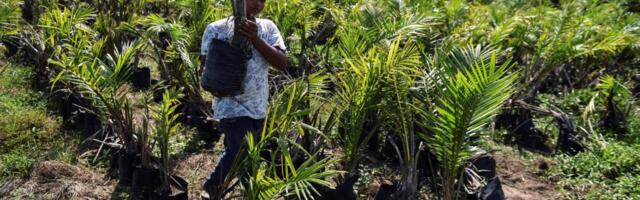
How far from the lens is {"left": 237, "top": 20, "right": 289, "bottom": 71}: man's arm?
2.48 metres

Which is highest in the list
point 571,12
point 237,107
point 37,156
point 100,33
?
point 571,12

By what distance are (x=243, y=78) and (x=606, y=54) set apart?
4.20 meters

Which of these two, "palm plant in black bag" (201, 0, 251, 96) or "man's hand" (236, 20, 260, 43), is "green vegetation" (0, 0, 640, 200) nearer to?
"palm plant in black bag" (201, 0, 251, 96)

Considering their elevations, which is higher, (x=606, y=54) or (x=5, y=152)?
(x=606, y=54)

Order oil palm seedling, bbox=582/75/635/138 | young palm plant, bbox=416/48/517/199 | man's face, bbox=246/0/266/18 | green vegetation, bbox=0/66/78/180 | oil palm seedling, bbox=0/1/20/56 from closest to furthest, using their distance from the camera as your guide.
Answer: young palm plant, bbox=416/48/517/199 → man's face, bbox=246/0/266/18 → green vegetation, bbox=0/66/78/180 → oil palm seedling, bbox=0/1/20/56 → oil palm seedling, bbox=582/75/635/138

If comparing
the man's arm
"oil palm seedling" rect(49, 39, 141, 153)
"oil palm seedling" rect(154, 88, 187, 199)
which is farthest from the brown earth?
the man's arm

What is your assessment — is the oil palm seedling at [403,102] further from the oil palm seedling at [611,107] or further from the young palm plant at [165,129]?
the oil palm seedling at [611,107]

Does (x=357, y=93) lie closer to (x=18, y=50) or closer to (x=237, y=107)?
(x=237, y=107)

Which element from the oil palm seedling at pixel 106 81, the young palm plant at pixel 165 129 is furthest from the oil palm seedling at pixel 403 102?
the oil palm seedling at pixel 106 81

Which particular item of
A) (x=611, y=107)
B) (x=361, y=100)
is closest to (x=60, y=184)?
(x=361, y=100)

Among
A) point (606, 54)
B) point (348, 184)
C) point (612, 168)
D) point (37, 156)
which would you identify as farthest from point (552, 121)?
point (37, 156)

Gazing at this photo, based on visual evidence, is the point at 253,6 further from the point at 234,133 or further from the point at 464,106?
the point at 464,106

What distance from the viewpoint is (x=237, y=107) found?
9.23 feet

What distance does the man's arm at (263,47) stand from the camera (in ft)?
8.13
